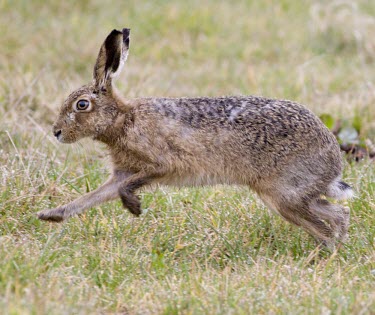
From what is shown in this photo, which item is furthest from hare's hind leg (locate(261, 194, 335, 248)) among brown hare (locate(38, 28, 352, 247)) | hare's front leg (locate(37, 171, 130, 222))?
hare's front leg (locate(37, 171, 130, 222))

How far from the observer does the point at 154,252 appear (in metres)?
5.30

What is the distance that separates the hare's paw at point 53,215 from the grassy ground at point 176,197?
0.09m

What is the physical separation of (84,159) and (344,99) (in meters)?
3.09

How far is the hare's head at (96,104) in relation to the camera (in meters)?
5.70

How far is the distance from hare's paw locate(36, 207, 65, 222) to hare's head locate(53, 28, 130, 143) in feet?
1.62

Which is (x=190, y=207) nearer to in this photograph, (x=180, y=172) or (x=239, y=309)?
(x=180, y=172)

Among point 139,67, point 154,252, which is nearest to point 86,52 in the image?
point 139,67

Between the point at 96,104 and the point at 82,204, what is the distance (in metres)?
0.69

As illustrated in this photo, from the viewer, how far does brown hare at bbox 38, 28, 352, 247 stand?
18.5 ft

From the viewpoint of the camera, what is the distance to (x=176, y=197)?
630cm

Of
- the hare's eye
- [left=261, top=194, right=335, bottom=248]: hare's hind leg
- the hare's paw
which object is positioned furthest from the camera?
the hare's eye

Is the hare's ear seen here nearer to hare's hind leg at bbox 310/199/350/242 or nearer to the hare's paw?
the hare's paw

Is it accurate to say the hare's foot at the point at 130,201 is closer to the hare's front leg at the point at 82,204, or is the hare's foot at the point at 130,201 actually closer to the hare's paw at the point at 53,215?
the hare's front leg at the point at 82,204

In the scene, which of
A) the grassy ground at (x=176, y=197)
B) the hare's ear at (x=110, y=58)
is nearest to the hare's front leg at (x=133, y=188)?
the grassy ground at (x=176, y=197)
